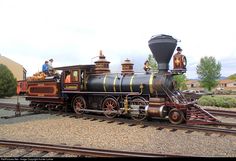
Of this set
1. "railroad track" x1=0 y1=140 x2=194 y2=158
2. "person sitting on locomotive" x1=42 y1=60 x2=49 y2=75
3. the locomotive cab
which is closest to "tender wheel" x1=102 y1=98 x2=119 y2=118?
the locomotive cab

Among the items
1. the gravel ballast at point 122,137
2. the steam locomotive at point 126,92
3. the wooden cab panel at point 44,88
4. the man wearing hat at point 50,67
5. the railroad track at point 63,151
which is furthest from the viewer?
the man wearing hat at point 50,67

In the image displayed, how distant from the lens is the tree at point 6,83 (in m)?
32.7

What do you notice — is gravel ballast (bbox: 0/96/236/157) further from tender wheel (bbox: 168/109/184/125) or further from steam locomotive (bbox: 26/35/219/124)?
steam locomotive (bbox: 26/35/219/124)

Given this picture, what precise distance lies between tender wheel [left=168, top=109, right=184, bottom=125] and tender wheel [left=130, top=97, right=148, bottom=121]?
116 cm

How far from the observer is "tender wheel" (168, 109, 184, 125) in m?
11.3

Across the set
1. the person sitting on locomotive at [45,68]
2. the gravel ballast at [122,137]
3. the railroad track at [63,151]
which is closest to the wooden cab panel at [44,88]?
the person sitting on locomotive at [45,68]

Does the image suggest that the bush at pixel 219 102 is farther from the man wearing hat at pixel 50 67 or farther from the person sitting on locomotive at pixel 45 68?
the person sitting on locomotive at pixel 45 68

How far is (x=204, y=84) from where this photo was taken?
72000mm

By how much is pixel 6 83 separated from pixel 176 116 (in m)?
26.8

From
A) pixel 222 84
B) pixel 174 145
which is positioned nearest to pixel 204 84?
pixel 222 84

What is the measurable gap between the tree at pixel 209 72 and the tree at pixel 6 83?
51.8m

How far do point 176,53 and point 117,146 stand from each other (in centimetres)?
578

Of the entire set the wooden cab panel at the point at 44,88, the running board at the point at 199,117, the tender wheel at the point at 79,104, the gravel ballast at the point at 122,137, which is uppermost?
the wooden cab panel at the point at 44,88

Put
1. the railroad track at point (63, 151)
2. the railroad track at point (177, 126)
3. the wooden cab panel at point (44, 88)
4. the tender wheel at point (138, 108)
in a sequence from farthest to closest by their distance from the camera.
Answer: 1. the wooden cab panel at point (44, 88)
2. the tender wheel at point (138, 108)
3. the railroad track at point (177, 126)
4. the railroad track at point (63, 151)
